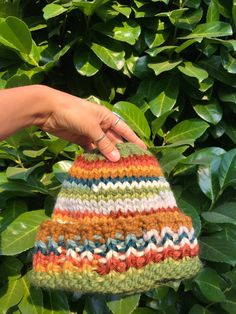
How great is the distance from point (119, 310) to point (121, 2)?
0.93 metres

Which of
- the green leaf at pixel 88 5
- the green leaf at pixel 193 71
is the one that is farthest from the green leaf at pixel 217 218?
the green leaf at pixel 88 5

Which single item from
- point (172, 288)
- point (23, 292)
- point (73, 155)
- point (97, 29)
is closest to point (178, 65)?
point (97, 29)

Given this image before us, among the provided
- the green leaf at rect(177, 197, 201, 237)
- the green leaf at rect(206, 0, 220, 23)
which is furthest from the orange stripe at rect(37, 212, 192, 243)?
the green leaf at rect(206, 0, 220, 23)

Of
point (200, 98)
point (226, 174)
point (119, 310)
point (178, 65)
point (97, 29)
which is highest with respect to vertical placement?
point (97, 29)

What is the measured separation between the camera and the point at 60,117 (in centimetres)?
105

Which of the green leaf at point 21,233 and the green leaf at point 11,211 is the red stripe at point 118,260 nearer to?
the green leaf at point 21,233

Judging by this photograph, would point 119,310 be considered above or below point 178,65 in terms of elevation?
below

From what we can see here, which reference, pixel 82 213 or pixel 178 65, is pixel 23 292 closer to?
pixel 82 213

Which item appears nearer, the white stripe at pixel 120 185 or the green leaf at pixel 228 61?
the white stripe at pixel 120 185

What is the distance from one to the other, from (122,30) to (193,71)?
0.25m

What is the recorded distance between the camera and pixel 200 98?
1.61 meters

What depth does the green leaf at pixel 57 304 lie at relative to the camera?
59.1 inches

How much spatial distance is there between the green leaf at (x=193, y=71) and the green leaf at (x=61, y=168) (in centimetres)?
43

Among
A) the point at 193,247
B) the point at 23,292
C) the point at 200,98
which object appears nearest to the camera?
the point at 193,247
